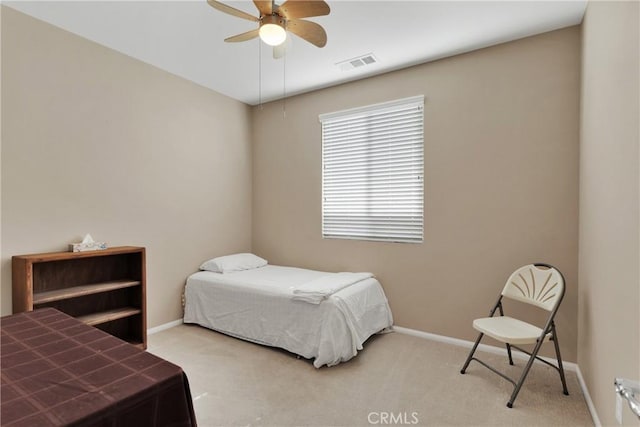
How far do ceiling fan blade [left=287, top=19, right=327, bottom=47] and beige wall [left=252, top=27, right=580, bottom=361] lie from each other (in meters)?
1.50

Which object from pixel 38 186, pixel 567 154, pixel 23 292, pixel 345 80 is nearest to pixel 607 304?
pixel 567 154

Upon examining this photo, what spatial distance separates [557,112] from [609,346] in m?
1.82

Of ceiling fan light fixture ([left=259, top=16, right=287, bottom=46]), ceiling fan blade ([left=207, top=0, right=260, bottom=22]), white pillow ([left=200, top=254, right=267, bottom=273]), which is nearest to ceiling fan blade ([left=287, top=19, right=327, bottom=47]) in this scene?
ceiling fan light fixture ([left=259, top=16, right=287, bottom=46])

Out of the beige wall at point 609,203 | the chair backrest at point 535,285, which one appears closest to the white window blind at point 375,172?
the chair backrest at point 535,285

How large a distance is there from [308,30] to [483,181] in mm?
1974

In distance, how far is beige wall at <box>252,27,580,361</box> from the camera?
260 centimetres

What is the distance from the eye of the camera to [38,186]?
8.33 feet

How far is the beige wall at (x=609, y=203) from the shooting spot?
1376 mm

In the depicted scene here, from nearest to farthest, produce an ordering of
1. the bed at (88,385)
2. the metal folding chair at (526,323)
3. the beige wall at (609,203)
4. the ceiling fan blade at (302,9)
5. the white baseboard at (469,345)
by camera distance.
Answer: the bed at (88,385), the beige wall at (609,203), the ceiling fan blade at (302,9), the metal folding chair at (526,323), the white baseboard at (469,345)

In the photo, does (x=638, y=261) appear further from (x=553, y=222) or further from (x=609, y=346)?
(x=553, y=222)

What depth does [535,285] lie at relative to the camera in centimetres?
254
